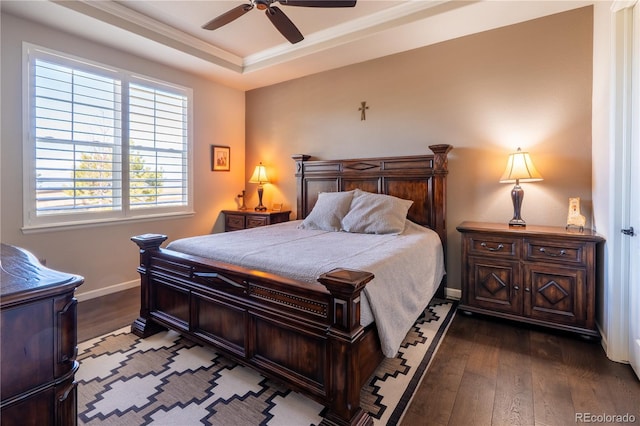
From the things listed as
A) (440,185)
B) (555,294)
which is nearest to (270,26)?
(440,185)

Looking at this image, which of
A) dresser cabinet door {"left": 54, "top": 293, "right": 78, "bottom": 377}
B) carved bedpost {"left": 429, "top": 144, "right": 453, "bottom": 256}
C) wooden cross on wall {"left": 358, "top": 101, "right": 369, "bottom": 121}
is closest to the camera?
dresser cabinet door {"left": 54, "top": 293, "right": 78, "bottom": 377}

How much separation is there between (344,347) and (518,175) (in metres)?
2.35

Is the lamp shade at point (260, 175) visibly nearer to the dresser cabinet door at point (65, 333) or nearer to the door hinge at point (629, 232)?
the dresser cabinet door at point (65, 333)

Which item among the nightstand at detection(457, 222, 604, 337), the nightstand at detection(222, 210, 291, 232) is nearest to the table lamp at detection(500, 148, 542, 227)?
the nightstand at detection(457, 222, 604, 337)

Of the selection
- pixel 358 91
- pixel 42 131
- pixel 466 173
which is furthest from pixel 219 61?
pixel 466 173

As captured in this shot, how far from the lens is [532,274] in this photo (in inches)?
104

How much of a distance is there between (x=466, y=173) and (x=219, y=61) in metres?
3.35

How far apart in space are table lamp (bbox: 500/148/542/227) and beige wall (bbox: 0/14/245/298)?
3.81 meters

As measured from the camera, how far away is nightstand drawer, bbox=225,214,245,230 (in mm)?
4668

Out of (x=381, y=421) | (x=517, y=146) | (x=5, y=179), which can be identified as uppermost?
(x=517, y=146)

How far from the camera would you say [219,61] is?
13.5 feet

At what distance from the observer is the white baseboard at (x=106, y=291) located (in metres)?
3.36

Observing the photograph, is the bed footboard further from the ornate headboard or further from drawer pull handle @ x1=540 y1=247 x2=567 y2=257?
the ornate headboard

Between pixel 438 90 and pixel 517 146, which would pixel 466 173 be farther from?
pixel 438 90
